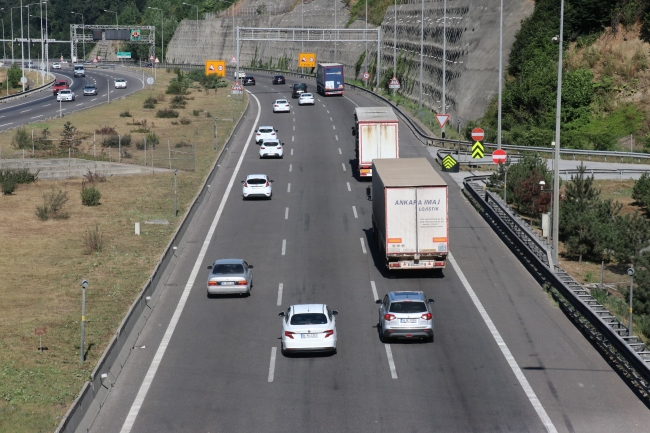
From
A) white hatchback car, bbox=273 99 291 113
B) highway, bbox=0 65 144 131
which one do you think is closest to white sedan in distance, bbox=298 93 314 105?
white hatchback car, bbox=273 99 291 113

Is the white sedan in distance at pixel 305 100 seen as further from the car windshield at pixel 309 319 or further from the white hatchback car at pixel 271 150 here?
the car windshield at pixel 309 319

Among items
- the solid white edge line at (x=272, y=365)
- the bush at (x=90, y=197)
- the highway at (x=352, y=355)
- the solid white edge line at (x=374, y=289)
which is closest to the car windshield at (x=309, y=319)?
the highway at (x=352, y=355)

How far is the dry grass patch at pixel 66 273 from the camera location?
25.8m

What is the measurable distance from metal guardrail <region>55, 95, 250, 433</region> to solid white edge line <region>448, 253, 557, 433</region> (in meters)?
11.4

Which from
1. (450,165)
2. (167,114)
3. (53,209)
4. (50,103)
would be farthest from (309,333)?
(50,103)

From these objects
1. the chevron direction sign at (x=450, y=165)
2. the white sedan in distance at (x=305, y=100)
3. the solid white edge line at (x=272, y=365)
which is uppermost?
the white sedan in distance at (x=305, y=100)

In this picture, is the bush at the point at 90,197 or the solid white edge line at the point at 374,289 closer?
the solid white edge line at the point at 374,289

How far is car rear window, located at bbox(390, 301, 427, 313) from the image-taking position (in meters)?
28.7

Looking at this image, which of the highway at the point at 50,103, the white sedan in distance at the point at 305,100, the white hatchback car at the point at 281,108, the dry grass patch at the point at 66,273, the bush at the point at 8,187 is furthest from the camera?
the white sedan in distance at the point at 305,100

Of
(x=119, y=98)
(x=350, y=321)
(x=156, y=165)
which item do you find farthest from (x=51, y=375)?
(x=119, y=98)

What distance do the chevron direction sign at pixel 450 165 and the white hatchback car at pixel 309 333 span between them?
106 ft

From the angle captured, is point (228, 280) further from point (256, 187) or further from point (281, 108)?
point (281, 108)

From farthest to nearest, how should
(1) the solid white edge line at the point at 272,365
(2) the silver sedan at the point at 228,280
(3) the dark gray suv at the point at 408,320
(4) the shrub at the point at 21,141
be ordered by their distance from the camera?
(4) the shrub at the point at 21,141, (2) the silver sedan at the point at 228,280, (3) the dark gray suv at the point at 408,320, (1) the solid white edge line at the point at 272,365

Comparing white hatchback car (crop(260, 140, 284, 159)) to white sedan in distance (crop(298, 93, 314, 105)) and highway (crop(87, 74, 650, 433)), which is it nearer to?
highway (crop(87, 74, 650, 433))
